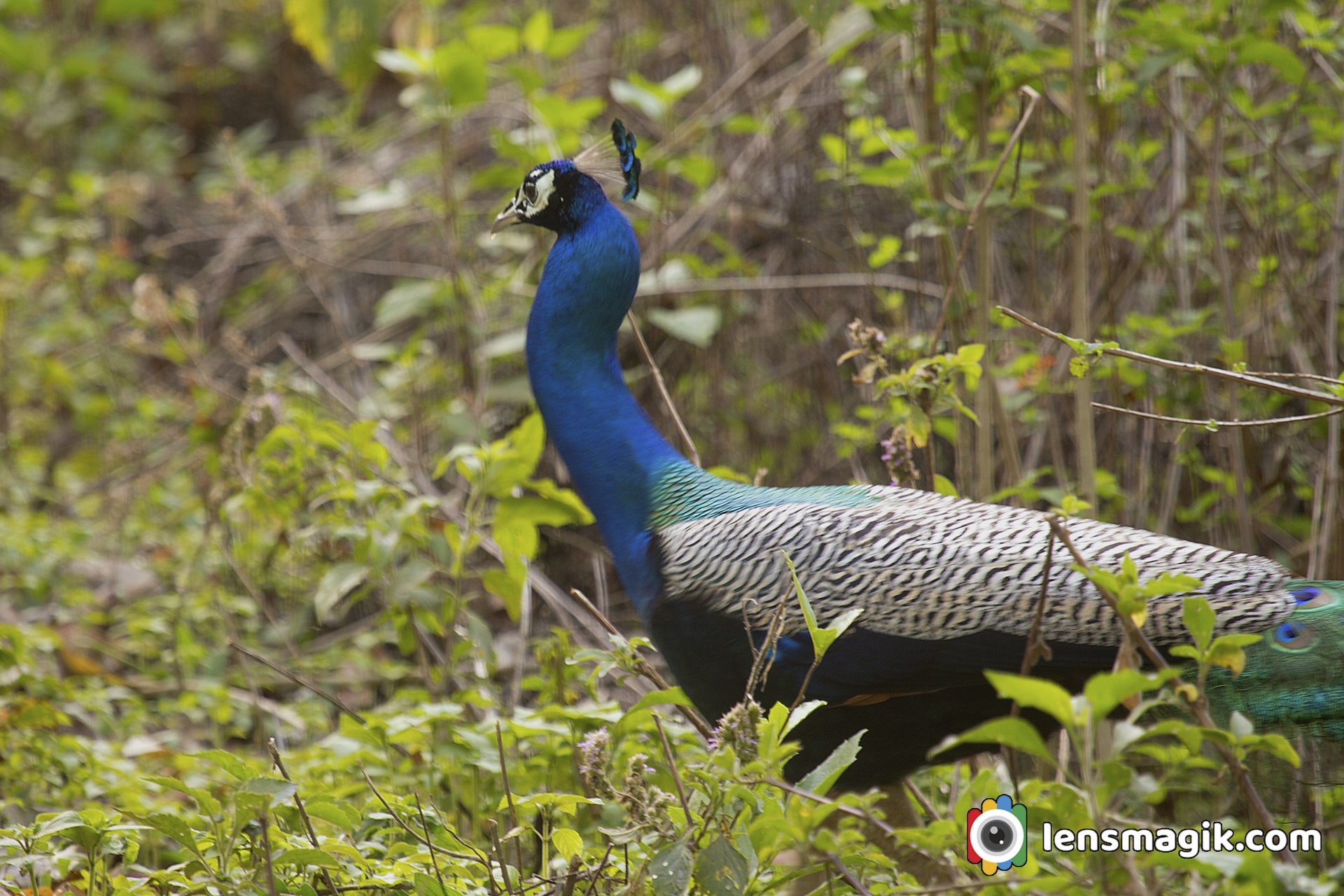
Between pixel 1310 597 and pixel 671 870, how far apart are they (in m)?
0.92

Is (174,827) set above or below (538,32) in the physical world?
below

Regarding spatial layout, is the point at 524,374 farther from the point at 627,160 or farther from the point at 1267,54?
the point at 1267,54

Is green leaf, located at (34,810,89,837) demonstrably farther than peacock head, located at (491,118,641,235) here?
No

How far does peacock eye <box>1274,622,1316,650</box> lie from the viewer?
61.7 inches

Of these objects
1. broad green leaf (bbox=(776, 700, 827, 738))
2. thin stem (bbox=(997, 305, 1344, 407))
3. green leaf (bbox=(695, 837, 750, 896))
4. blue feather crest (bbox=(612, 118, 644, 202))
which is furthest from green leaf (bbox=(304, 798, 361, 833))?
blue feather crest (bbox=(612, 118, 644, 202))

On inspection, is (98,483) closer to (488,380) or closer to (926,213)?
(488,380)

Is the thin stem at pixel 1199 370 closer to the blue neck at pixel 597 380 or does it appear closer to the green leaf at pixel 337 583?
the blue neck at pixel 597 380

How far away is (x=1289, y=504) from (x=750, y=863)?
218 centimetres

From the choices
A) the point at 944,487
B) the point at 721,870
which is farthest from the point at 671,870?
the point at 944,487

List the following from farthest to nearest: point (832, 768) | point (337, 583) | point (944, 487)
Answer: point (337, 583) < point (944, 487) < point (832, 768)

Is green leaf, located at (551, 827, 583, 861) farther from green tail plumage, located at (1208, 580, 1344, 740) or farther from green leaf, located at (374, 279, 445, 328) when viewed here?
green leaf, located at (374, 279, 445, 328)

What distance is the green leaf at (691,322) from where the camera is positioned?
10.7ft

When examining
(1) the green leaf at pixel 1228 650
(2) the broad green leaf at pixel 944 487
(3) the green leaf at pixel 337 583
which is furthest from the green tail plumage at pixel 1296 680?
(3) the green leaf at pixel 337 583

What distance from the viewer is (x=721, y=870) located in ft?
4.46
